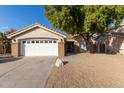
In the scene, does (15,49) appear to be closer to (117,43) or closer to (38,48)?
(38,48)

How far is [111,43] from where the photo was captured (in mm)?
27219

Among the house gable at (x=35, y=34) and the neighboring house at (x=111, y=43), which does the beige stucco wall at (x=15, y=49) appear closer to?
the house gable at (x=35, y=34)

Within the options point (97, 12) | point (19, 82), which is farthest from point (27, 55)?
point (19, 82)

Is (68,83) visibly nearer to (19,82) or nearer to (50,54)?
(19,82)

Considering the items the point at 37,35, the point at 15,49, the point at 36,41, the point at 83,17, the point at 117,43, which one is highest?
the point at 83,17

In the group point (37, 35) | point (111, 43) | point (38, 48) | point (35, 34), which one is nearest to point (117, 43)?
point (111, 43)

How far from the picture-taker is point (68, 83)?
8.27 meters

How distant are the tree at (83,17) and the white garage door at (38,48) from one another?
8.30 feet

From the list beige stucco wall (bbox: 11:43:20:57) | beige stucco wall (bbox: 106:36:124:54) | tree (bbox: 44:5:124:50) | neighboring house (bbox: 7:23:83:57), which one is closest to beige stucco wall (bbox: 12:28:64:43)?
neighboring house (bbox: 7:23:83:57)

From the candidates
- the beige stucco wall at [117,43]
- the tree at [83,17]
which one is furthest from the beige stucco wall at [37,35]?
the beige stucco wall at [117,43]

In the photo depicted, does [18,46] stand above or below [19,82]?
above

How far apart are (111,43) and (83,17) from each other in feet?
22.1

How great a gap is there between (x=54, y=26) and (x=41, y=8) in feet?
12.7
